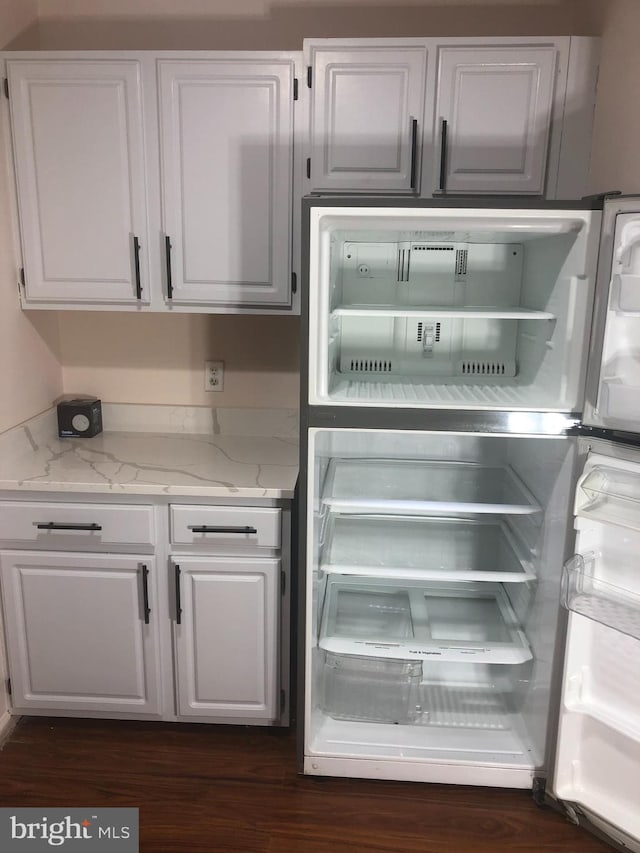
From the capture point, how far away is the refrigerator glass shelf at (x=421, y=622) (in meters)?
2.00

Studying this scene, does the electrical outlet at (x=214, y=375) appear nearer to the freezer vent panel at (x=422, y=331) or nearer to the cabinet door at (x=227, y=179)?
the cabinet door at (x=227, y=179)

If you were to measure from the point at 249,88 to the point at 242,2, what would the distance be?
0.48 metres

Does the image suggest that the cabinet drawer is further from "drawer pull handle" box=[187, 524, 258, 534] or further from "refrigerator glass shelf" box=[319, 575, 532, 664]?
"refrigerator glass shelf" box=[319, 575, 532, 664]

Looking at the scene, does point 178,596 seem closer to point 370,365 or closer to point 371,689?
point 371,689

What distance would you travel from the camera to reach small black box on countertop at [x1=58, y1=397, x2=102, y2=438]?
246cm

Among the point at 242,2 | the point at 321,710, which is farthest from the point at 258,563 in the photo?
the point at 242,2

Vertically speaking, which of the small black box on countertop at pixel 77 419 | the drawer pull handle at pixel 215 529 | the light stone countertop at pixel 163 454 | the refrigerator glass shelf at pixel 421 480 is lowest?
the drawer pull handle at pixel 215 529

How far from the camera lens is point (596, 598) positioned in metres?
1.74

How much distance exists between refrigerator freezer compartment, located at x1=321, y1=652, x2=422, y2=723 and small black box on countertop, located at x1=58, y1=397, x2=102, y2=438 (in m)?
1.22

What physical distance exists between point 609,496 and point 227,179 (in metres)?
1.49

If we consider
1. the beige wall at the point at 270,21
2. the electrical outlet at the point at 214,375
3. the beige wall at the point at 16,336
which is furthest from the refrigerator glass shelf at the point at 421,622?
the beige wall at the point at 270,21

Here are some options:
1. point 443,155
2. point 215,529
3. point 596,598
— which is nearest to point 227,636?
point 215,529

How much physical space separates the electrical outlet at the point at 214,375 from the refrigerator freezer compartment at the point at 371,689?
3.56 feet

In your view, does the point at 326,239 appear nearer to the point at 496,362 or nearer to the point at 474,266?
the point at 474,266
